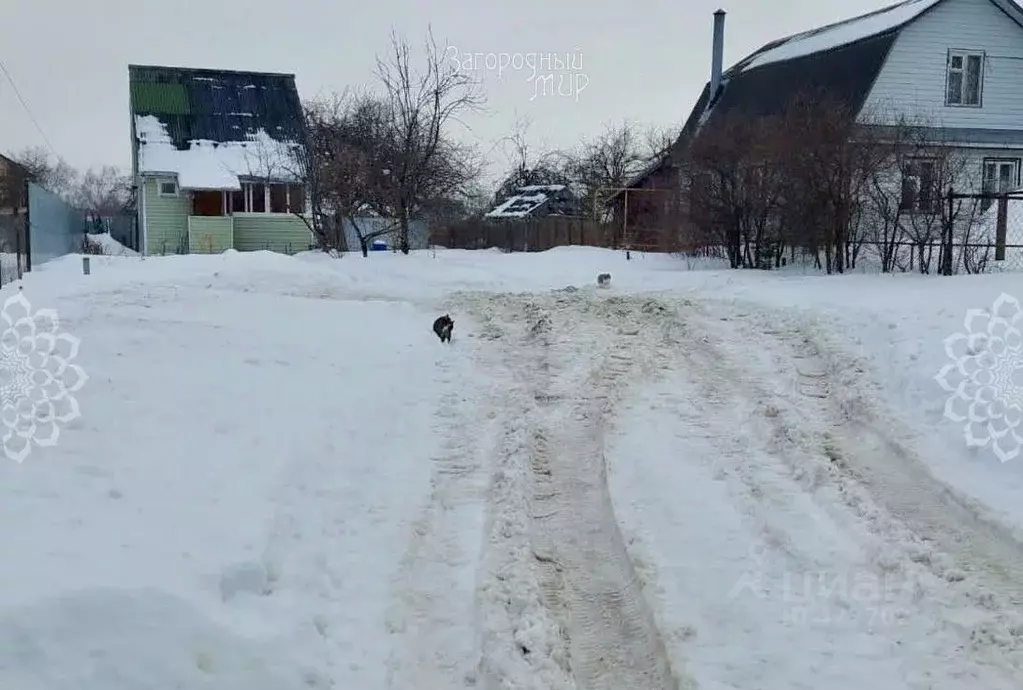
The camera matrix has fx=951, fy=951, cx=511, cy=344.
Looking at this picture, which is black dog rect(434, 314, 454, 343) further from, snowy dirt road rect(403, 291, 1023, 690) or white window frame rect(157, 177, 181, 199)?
white window frame rect(157, 177, 181, 199)

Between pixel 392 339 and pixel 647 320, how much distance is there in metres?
3.29

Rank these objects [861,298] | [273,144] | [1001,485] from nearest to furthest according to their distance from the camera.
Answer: [1001,485], [861,298], [273,144]

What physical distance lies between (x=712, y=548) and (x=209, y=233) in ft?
94.2

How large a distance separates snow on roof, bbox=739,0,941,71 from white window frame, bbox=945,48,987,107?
1.61m

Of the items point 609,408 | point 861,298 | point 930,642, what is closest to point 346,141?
point 861,298

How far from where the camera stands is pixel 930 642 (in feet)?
13.8

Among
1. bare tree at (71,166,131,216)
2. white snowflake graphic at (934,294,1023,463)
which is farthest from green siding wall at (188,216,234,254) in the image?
bare tree at (71,166,131,216)

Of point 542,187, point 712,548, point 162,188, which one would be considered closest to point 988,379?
point 712,548

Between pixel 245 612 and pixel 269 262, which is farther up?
pixel 269 262

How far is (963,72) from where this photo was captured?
960 inches

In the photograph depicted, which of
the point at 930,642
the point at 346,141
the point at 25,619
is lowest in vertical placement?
the point at 930,642

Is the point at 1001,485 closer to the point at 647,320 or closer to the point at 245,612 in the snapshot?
the point at 245,612

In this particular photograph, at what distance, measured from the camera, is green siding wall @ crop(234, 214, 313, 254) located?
32125mm

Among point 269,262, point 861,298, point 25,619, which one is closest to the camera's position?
point 25,619
